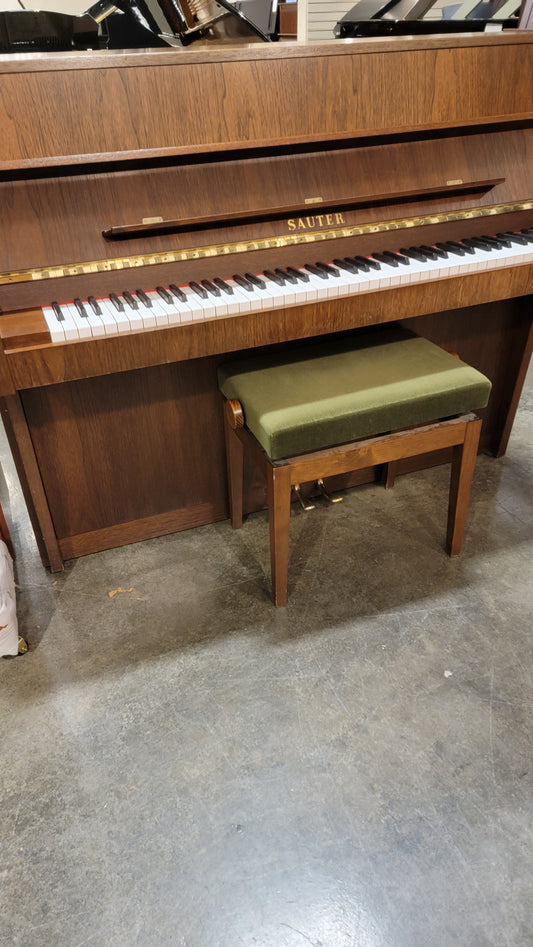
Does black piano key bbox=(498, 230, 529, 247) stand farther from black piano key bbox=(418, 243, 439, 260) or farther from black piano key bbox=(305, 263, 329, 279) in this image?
black piano key bbox=(305, 263, 329, 279)

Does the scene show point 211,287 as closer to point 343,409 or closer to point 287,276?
point 287,276

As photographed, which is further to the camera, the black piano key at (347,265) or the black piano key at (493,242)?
the black piano key at (493,242)

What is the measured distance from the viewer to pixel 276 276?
150 centimetres

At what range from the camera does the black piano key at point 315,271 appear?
1.50 m

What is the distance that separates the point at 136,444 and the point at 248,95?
0.95 meters

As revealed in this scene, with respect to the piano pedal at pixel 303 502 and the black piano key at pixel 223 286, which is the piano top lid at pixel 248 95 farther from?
the piano pedal at pixel 303 502

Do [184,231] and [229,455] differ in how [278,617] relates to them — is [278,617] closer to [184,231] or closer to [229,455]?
[229,455]

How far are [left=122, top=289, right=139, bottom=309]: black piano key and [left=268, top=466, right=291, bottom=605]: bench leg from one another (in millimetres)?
488

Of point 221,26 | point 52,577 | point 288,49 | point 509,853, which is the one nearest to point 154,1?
point 221,26

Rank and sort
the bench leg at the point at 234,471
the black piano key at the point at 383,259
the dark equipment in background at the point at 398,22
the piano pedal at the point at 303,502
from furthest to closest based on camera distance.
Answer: the piano pedal at the point at 303,502
the dark equipment in background at the point at 398,22
the bench leg at the point at 234,471
the black piano key at the point at 383,259

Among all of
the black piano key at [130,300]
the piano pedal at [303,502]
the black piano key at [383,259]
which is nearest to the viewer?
the black piano key at [130,300]

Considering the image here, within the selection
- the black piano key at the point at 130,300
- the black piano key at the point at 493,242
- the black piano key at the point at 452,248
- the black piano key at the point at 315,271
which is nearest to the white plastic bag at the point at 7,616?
the black piano key at the point at 130,300

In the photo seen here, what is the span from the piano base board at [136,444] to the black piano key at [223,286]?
280mm

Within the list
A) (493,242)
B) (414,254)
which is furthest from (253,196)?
(493,242)
